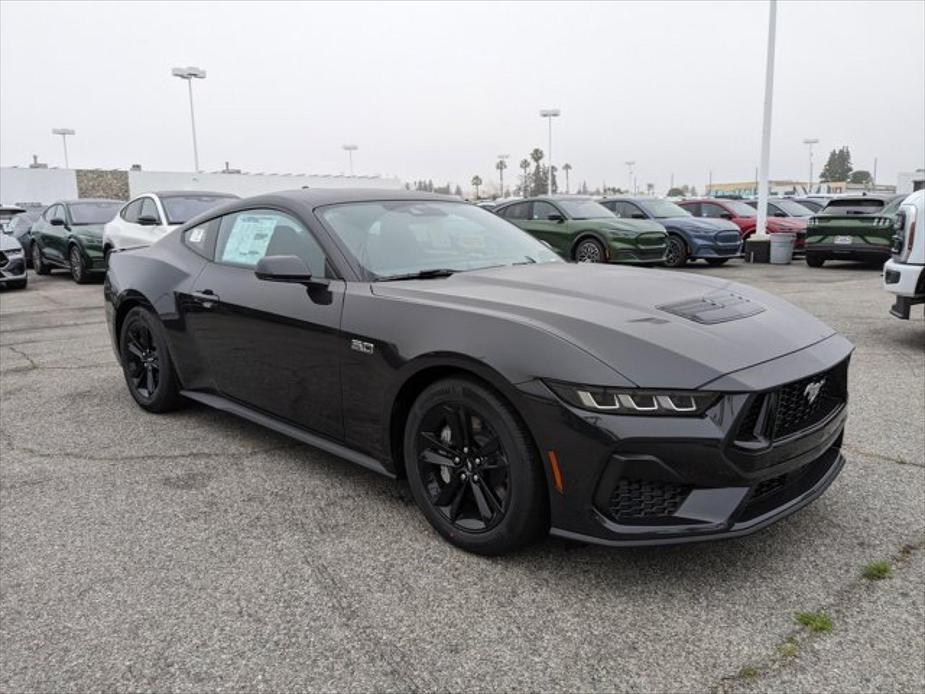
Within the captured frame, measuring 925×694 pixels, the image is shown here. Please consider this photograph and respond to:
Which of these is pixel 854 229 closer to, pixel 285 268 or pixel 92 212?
pixel 285 268

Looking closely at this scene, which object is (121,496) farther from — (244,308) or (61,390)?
(61,390)

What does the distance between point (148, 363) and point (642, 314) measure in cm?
343

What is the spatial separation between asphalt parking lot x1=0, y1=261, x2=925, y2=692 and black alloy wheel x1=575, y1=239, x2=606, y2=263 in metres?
9.52

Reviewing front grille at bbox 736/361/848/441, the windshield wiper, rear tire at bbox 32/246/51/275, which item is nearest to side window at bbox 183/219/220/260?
the windshield wiper

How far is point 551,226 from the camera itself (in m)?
14.2

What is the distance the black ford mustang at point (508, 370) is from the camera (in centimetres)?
247

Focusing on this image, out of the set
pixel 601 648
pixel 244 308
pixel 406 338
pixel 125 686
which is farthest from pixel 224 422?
pixel 601 648

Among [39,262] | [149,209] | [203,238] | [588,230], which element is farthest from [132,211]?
[203,238]

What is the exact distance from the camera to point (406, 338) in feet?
9.94

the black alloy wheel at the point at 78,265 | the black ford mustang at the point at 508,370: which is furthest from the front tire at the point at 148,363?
the black alloy wheel at the point at 78,265

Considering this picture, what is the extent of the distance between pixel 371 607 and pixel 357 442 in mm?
894

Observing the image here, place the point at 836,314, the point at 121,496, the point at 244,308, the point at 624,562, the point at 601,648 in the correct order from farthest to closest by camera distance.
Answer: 1. the point at 836,314
2. the point at 244,308
3. the point at 121,496
4. the point at 624,562
5. the point at 601,648

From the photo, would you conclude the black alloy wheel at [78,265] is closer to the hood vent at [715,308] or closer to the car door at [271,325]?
the car door at [271,325]

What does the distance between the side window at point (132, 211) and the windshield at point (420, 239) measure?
30.0ft
